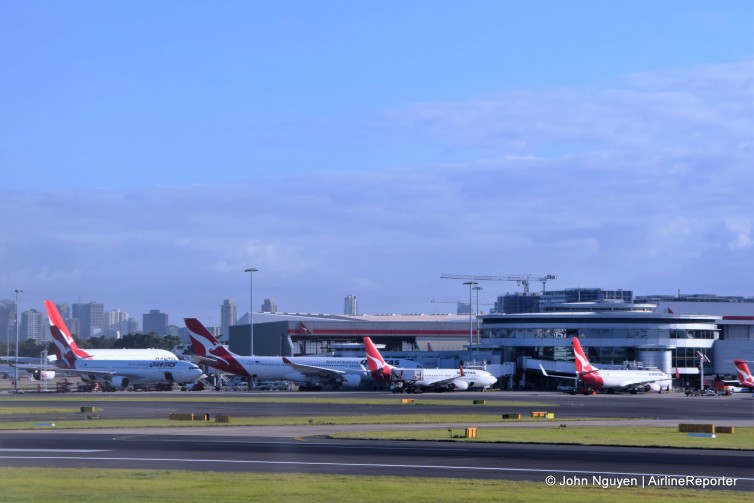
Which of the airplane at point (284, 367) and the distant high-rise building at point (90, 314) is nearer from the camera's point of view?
the distant high-rise building at point (90, 314)

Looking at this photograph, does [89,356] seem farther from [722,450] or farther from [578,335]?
[722,450]

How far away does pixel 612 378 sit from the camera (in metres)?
128

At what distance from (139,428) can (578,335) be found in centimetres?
11674

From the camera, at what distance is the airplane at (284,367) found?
137625 millimetres

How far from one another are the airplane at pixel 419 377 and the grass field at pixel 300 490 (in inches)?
3602

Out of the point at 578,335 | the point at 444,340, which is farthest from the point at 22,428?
the point at 444,340

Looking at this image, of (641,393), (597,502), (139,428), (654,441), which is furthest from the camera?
(641,393)

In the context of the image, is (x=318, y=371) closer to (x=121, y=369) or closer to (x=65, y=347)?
(x=121, y=369)

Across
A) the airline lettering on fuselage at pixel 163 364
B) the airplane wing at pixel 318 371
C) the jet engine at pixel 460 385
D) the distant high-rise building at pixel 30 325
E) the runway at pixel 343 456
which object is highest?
the distant high-rise building at pixel 30 325

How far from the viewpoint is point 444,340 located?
200 metres

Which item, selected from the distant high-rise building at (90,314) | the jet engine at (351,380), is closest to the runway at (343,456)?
the distant high-rise building at (90,314)

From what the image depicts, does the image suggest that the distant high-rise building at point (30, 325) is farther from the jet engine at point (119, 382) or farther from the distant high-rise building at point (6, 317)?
the jet engine at point (119, 382)

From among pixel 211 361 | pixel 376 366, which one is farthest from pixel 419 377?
pixel 211 361

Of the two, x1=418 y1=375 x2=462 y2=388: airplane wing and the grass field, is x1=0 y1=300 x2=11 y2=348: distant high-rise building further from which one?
x1=418 y1=375 x2=462 y2=388: airplane wing
